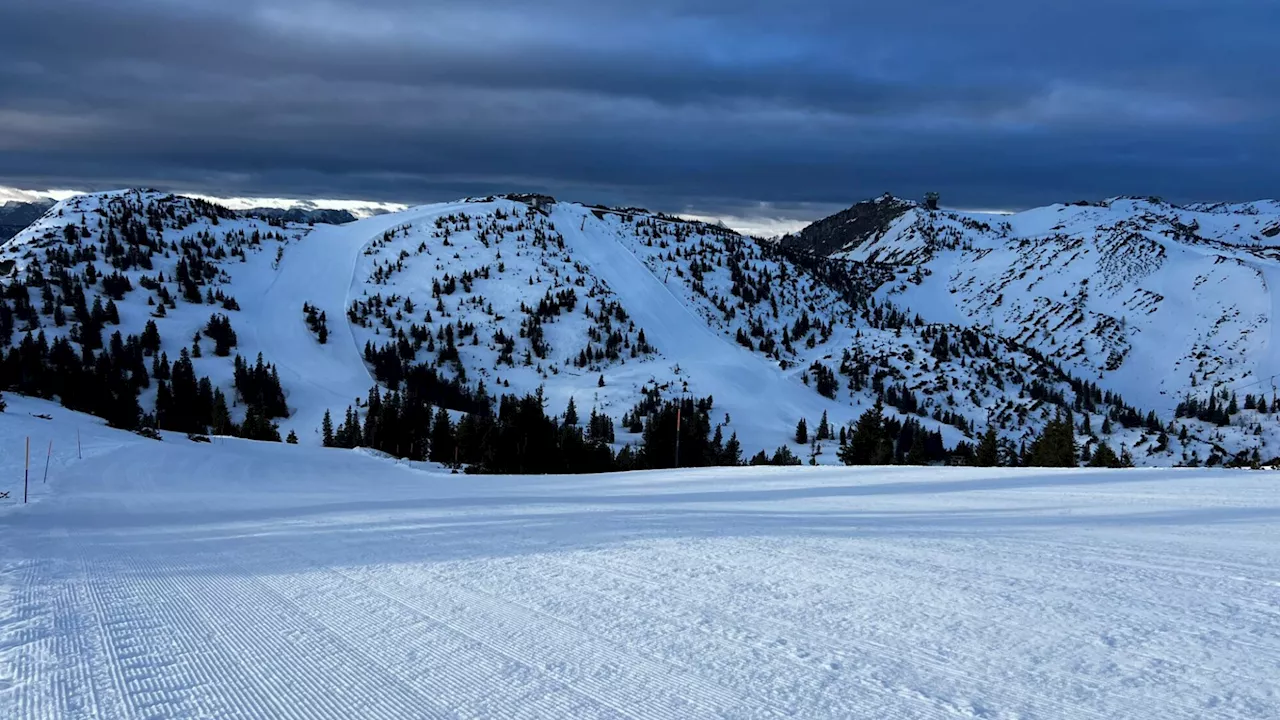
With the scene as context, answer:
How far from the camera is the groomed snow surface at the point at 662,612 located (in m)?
4.82

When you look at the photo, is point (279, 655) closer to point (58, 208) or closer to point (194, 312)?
point (194, 312)

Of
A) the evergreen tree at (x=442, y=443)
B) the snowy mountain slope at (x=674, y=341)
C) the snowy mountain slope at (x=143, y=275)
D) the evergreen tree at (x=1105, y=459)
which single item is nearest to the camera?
the evergreen tree at (x=1105, y=459)

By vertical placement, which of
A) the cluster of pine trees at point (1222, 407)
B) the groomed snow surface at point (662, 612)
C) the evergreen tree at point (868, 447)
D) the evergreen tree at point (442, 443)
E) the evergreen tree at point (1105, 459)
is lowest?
the cluster of pine trees at point (1222, 407)

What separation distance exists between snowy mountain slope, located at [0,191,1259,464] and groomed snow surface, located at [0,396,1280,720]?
83.7 meters

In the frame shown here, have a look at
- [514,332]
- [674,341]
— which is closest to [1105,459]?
[674,341]

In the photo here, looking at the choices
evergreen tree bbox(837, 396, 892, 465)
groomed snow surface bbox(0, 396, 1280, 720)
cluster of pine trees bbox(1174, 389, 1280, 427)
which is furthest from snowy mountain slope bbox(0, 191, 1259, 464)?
groomed snow surface bbox(0, 396, 1280, 720)

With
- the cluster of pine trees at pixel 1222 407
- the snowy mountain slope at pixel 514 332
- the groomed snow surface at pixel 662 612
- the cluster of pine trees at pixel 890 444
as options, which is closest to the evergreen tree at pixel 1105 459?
the cluster of pine trees at pixel 890 444

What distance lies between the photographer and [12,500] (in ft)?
→ 52.7

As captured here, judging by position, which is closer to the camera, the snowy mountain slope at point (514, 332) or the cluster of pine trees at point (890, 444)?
the cluster of pine trees at point (890, 444)

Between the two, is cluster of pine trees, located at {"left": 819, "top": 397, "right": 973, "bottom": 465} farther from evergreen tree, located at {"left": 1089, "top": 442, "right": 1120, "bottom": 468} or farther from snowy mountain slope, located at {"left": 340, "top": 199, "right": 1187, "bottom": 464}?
evergreen tree, located at {"left": 1089, "top": 442, "right": 1120, "bottom": 468}

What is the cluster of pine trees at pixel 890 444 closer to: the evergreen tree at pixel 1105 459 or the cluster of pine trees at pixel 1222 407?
the evergreen tree at pixel 1105 459

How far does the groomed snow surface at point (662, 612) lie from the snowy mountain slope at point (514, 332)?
3296 inches

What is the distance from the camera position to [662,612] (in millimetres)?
6664

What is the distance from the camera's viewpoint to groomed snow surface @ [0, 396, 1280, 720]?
4.82 metres
